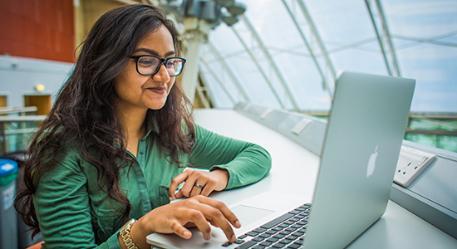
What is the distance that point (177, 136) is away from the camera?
5.31 feet

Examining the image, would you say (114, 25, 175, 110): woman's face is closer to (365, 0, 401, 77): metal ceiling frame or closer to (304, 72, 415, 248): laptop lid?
(304, 72, 415, 248): laptop lid

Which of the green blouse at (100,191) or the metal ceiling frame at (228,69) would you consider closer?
the green blouse at (100,191)

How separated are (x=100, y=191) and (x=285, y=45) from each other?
11.5 metres

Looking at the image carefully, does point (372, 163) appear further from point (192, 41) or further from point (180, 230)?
point (192, 41)

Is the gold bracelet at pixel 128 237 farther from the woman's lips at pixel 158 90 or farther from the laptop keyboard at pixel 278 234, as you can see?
the woman's lips at pixel 158 90

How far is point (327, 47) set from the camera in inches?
444

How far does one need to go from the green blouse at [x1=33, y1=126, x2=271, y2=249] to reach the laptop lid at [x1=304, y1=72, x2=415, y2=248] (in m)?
0.58

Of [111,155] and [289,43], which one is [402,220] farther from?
[289,43]

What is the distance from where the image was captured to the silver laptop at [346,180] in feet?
2.26

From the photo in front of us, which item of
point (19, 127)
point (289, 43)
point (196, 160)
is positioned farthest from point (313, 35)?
point (196, 160)

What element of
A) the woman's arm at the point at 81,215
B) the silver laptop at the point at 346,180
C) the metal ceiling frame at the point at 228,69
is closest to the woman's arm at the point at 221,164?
the silver laptop at the point at 346,180

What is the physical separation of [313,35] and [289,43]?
1058mm

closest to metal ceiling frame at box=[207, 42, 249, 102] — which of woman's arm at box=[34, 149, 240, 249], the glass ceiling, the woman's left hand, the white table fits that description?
the glass ceiling

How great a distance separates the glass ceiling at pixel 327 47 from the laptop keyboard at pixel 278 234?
18.8 feet
